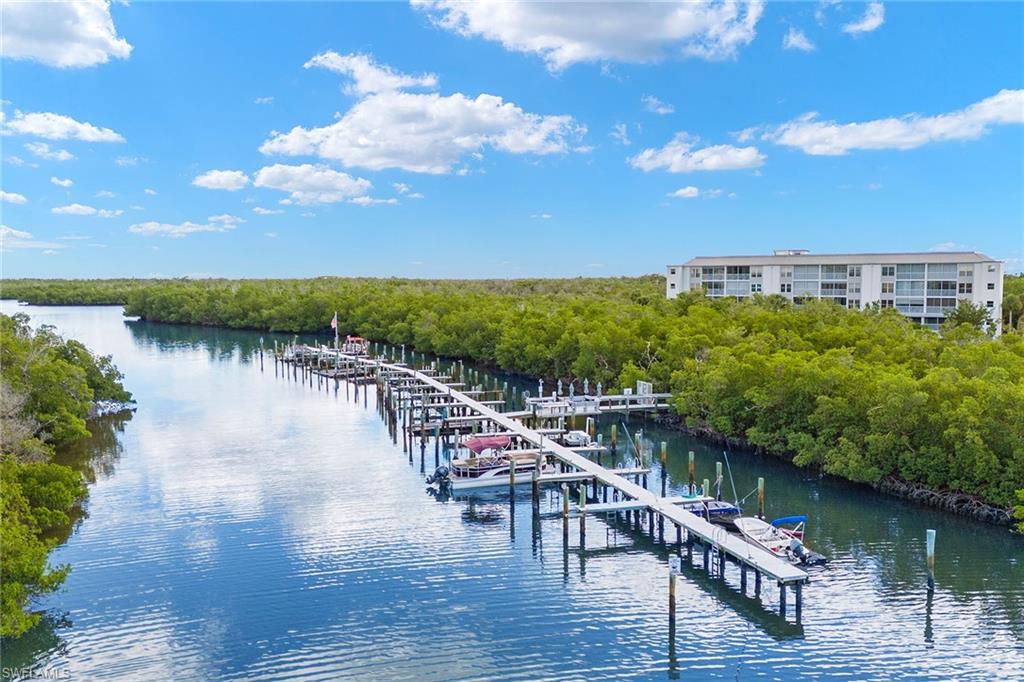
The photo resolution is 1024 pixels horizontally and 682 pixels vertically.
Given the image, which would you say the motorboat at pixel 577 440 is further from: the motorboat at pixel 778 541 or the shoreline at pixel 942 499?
the motorboat at pixel 778 541

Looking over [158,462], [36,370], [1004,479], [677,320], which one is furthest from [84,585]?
[677,320]

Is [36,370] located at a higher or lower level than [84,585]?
higher

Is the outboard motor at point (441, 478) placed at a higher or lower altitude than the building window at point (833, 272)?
lower

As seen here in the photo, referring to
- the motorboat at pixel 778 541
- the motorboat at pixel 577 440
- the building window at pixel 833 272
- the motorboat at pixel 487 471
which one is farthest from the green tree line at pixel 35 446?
the building window at pixel 833 272

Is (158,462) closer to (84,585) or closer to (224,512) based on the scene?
(224,512)

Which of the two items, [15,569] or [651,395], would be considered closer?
[15,569]

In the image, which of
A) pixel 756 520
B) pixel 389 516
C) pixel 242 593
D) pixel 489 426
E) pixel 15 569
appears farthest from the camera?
pixel 489 426

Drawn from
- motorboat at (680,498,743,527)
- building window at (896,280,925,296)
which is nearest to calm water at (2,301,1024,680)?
motorboat at (680,498,743,527)

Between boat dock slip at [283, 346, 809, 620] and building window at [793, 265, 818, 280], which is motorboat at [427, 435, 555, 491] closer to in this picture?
boat dock slip at [283, 346, 809, 620]
